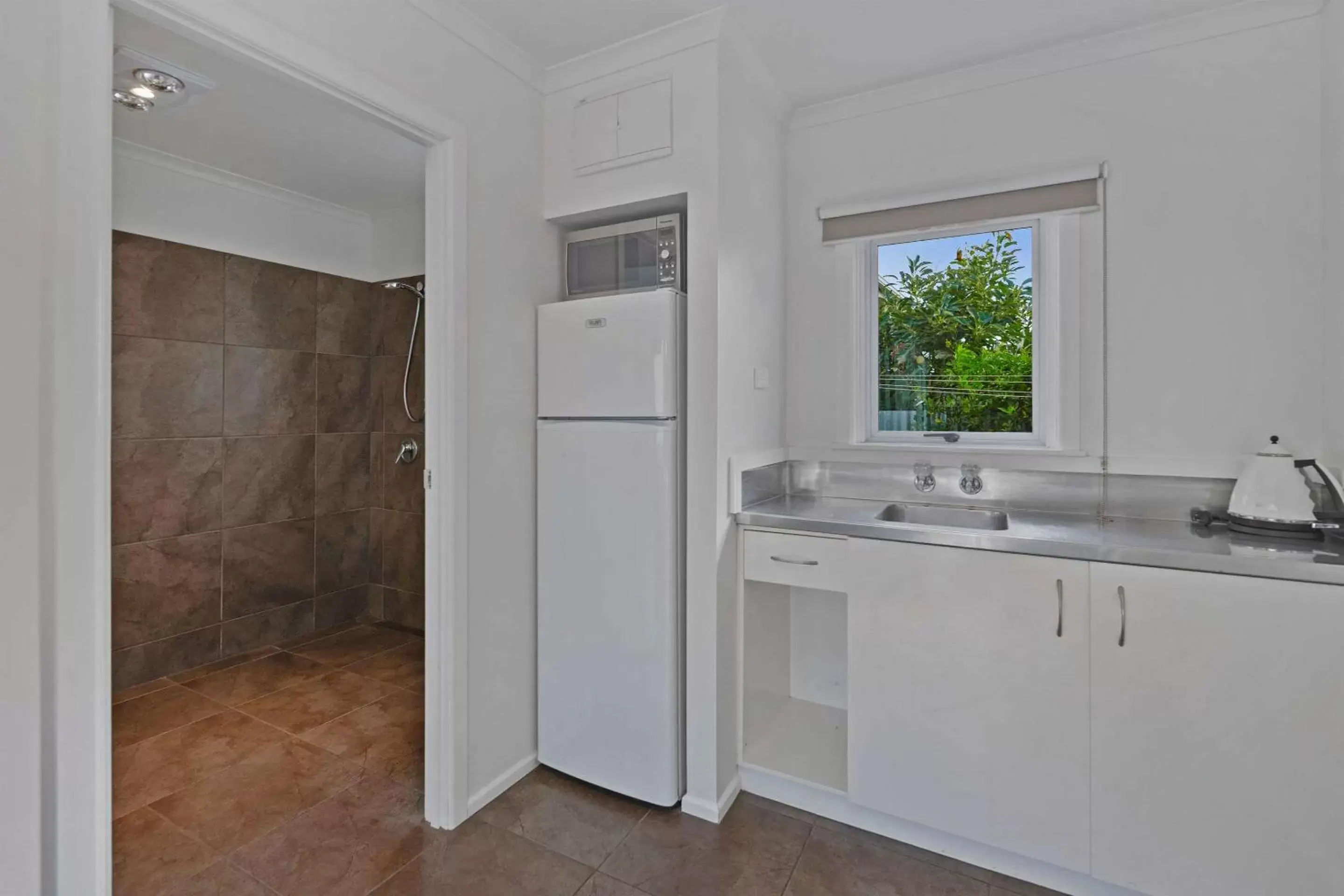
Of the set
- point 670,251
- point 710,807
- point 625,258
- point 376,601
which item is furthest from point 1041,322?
point 376,601

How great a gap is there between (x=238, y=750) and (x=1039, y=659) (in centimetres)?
273

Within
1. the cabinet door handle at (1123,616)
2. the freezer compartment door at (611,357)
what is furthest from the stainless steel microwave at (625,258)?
the cabinet door handle at (1123,616)

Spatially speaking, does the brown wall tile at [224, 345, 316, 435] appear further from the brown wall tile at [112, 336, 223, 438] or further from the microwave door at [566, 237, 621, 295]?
the microwave door at [566, 237, 621, 295]

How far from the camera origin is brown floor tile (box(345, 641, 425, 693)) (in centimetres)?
305

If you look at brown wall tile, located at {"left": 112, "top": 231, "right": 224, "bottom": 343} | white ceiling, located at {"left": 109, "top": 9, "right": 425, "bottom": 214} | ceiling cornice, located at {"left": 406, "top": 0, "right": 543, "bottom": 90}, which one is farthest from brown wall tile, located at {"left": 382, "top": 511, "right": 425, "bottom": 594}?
ceiling cornice, located at {"left": 406, "top": 0, "right": 543, "bottom": 90}

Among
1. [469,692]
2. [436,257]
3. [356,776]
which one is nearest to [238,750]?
[356,776]

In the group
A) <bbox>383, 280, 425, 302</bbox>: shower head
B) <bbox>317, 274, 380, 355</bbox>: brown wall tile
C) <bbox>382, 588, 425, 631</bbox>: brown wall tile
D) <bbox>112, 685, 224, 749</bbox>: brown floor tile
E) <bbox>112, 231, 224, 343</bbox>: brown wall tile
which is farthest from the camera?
<bbox>382, 588, 425, 631</bbox>: brown wall tile

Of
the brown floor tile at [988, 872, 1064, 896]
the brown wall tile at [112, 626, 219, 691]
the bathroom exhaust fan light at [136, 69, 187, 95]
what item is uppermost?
the bathroom exhaust fan light at [136, 69, 187, 95]

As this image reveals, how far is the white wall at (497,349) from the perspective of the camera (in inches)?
76.5

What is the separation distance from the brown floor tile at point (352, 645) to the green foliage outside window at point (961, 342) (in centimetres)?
286

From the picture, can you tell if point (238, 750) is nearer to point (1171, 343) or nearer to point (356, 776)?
point (356, 776)

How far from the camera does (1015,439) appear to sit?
2340 millimetres

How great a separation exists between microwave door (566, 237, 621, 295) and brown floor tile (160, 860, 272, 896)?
6.53 ft

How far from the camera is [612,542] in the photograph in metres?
2.10
